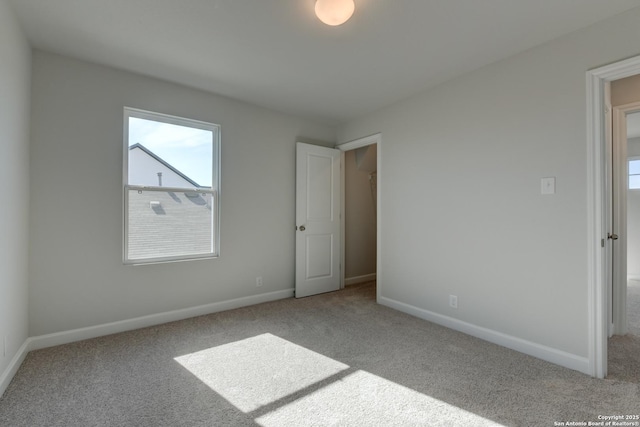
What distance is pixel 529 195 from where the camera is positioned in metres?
2.46

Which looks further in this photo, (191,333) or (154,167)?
(154,167)

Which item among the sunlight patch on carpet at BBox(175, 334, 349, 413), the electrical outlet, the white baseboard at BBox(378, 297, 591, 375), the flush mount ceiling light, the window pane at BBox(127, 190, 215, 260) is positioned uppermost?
the flush mount ceiling light

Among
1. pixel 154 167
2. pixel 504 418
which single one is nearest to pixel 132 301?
pixel 154 167

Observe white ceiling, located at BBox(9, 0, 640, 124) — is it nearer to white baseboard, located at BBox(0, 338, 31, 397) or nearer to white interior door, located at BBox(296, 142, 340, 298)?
white interior door, located at BBox(296, 142, 340, 298)

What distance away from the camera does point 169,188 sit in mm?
3135

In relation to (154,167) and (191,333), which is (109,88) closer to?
(154,167)

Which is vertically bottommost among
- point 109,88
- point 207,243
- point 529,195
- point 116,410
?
point 116,410

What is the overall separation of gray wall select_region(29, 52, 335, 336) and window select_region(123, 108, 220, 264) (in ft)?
0.30

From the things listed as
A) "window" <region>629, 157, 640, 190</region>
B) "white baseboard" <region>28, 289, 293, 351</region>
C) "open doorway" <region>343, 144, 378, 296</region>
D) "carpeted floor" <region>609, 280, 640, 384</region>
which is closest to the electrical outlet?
"carpeted floor" <region>609, 280, 640, 384</region>

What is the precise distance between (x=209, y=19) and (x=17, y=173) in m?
1.76

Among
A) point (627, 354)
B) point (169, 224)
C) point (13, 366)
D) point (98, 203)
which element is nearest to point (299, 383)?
point (13, 366)

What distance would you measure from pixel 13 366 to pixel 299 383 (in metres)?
1.97

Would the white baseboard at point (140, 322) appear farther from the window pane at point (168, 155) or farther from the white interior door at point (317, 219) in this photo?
the window pane at point (168, 155)

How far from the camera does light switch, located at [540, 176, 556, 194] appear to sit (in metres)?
2.32
